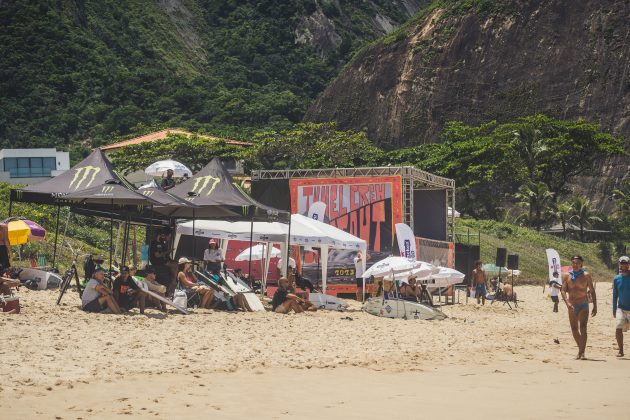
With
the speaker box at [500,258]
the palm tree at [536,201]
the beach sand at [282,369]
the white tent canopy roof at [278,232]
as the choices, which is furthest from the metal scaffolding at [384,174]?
the palm tree at [536,201]

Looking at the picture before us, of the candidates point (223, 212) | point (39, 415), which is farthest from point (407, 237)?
point (39, 415)

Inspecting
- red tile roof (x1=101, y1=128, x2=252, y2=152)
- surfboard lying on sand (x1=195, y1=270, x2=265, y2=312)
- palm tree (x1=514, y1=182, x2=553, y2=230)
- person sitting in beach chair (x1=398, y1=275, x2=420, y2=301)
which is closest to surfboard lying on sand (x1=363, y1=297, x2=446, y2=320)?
person sitting in beach chair (x1=398, y1=275, x2=420, y2=301)

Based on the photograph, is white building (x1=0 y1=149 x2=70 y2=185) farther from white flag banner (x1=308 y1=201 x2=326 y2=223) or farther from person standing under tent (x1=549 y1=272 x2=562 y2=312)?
person standing under tent (x1=549 y1=272 x2=562 y2=312)

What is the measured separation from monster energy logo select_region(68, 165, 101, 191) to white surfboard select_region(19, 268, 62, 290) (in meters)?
2.04

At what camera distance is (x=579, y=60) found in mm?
80625

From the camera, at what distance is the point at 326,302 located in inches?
802

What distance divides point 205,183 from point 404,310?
451 cm

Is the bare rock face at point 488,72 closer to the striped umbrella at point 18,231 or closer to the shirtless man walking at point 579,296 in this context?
the striped umbrella at point 18,231

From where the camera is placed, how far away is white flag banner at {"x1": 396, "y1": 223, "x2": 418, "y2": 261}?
2303 cm

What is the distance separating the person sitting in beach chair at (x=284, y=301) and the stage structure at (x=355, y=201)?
6.43 metres

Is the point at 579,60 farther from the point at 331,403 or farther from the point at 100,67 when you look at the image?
the point at 331,403

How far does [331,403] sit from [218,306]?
9.10 meters

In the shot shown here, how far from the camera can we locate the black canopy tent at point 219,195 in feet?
61.4

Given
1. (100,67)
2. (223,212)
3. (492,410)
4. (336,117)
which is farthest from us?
(336,117)
